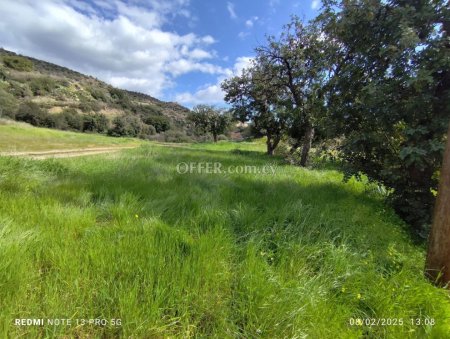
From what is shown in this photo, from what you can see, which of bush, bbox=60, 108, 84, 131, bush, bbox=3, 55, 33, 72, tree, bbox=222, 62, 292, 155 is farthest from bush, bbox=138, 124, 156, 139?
tree, bbox=222, 62, 292, 155

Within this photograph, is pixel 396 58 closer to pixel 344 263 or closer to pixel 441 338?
pixel 344 263

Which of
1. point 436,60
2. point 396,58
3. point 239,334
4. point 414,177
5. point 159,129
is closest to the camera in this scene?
point 239,334

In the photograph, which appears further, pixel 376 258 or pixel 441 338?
pixel 376 258

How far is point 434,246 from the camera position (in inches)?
105

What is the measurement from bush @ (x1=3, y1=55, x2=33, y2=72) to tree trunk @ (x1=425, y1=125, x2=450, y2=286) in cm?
7208

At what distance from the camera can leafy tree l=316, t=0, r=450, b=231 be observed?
175 inches

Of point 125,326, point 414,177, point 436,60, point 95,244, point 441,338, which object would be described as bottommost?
point 441,338

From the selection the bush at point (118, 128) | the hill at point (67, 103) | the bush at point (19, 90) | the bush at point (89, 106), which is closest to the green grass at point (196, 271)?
the hill at point (67, 103)

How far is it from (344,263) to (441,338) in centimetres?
88

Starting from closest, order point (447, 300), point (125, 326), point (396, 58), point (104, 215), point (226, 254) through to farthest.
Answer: point (125, 326), point (447, 300), point (226, 254), point (104, 215), point (396, 58)

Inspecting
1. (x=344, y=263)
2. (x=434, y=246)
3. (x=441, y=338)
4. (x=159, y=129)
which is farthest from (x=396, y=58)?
(x=159, y=129)

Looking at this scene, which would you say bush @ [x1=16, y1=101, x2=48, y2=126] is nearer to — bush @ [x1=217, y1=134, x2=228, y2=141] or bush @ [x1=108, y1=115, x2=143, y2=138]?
bush @ [x1=108, y1=115, x2=143, y2=138]

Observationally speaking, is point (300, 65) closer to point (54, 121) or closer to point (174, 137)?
point (54, 121)

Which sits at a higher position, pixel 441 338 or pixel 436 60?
pixel 436 60
